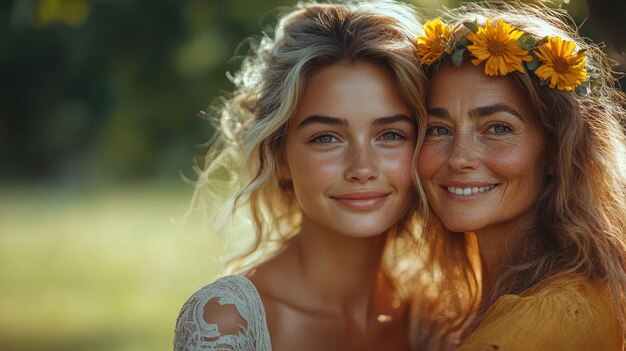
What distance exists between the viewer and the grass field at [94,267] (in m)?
10.2

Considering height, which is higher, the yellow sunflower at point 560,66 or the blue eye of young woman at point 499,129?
the yellow sunflower at point 560,66

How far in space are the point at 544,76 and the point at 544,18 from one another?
0.42 meters

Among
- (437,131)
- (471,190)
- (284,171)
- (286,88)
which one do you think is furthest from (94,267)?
(471,190)

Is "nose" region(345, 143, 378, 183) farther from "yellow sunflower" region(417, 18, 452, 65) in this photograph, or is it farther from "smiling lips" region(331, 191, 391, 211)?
"yellow sunflower" region(417, 18, 452, 65)

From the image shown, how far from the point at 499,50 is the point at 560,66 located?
0.70ft

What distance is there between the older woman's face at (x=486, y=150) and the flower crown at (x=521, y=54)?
65 millimetres

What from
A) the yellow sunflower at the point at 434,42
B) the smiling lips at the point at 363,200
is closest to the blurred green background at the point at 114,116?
the yellow sunflower at the point at 434,42

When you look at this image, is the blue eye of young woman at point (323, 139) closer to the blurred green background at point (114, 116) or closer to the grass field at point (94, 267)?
the blurred green background at point (114, 116)

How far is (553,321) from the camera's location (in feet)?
10.3

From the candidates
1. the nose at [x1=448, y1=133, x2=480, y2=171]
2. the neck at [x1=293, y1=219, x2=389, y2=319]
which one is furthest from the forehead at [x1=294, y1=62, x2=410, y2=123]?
the neck at [x1=293, y1=219, x2=389, y2=319]

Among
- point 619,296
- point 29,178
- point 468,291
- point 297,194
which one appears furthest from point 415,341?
point 29,178

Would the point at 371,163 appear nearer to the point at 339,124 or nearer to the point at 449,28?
the point at 339,124

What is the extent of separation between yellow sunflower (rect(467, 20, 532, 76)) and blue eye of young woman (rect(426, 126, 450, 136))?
0.28 metres

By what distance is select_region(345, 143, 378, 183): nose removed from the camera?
3.88 meters
